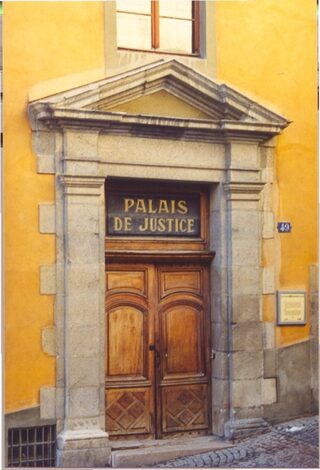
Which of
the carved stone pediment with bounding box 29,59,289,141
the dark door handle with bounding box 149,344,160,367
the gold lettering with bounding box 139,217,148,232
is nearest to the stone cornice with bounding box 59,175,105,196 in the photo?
the carved stone pediment with bounding box 29,59,289,141

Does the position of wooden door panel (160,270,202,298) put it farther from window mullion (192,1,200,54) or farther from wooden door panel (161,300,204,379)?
window mullion (192,1,200,54)

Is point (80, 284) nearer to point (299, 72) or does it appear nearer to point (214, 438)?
point (214, 438)

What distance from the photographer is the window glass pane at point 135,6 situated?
909 centimetres

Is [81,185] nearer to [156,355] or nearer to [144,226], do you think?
[144,226]

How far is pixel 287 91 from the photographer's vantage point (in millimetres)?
9609

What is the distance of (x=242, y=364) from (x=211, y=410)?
1.93 ft

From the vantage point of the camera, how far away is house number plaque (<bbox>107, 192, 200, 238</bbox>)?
918 cm

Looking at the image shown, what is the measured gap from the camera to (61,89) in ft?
28.5

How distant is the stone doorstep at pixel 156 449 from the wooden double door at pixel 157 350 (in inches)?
5.1

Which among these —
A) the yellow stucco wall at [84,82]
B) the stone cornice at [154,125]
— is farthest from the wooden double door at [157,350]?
the stone cornice at [154,125]

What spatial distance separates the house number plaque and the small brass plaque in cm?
110

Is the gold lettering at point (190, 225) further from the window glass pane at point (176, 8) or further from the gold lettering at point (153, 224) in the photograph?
the window glass pane at point (176, 8)

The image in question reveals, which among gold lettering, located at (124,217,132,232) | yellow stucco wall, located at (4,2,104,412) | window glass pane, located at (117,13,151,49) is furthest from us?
gold lettering, located at (124,217,132,232)

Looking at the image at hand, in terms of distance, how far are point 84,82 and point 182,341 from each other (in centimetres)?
274
